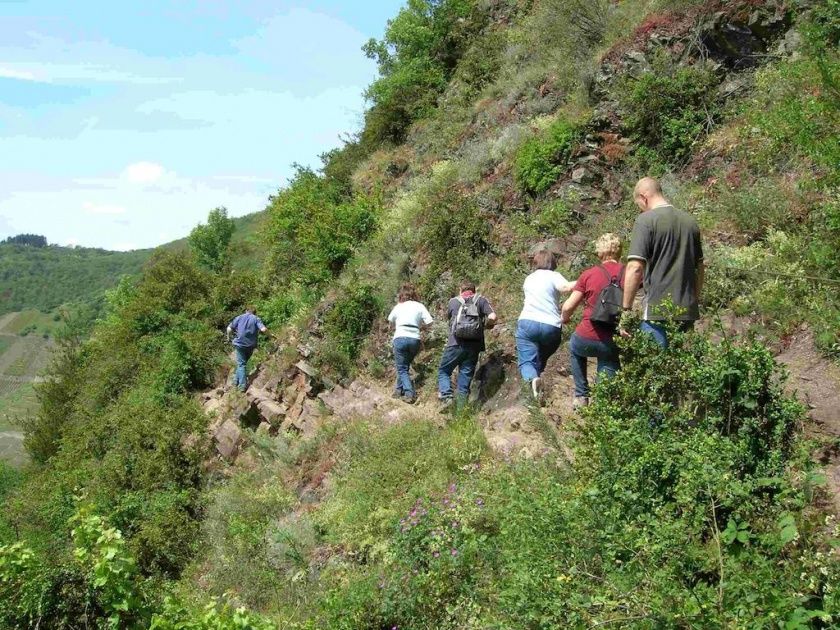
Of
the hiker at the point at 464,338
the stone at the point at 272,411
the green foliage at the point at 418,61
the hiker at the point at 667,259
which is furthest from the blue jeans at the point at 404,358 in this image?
the green foliage at the point at 418,61

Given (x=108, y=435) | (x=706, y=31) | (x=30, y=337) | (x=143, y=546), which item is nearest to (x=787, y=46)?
(x=706, y=31)

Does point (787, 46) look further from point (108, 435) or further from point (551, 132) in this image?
point (108, 435)

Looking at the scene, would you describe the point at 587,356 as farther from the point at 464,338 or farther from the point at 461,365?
the point at 461,365

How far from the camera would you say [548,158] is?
11.3 m

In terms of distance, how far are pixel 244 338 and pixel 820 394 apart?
1110 cm

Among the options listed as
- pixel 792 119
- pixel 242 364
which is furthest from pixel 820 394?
pixel 242 364

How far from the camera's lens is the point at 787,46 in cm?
1012

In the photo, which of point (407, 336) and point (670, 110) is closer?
point (407, 336)

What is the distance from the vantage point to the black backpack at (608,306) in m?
5.74

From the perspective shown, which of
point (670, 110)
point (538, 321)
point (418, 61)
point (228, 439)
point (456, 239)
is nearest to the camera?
point (538, 321)

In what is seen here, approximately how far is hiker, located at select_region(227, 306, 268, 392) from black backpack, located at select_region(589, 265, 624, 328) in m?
9.27

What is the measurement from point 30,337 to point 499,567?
650 ft

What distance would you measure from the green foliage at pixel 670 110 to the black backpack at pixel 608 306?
5.31 m

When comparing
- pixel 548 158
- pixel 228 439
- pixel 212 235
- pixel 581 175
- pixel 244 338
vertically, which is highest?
pixel 212 235
